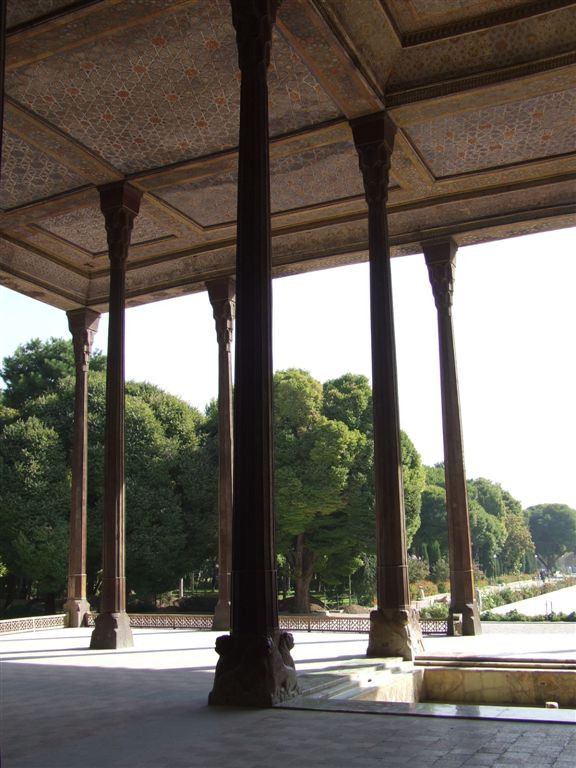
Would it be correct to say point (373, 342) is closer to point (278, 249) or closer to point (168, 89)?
point (168, 89)

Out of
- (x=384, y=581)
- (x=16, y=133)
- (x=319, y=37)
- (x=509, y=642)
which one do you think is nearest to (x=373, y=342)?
(x=384, y=581)

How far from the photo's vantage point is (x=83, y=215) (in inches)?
649

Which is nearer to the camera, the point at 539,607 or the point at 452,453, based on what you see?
the point at 452,453

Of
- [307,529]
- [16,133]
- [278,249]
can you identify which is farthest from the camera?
[307,529]

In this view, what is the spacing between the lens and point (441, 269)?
1662 cm

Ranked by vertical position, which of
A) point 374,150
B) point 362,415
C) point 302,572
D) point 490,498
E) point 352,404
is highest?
point 374,150

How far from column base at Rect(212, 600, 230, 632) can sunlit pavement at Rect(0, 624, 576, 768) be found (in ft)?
22.8

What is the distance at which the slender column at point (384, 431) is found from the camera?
1134 cm

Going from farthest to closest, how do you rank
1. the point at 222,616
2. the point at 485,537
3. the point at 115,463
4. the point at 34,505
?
the point at 485,537
the point at 34,505
the point at 222,616
the point at 115,463

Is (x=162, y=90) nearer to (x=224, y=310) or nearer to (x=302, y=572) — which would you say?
(x=224, y=310)

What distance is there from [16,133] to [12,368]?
78.9 feet

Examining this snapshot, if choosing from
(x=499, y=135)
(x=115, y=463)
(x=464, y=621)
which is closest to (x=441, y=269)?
(x=499, y=135)

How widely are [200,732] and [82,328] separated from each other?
51.3 ft

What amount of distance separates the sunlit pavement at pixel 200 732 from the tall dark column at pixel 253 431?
0.45m
